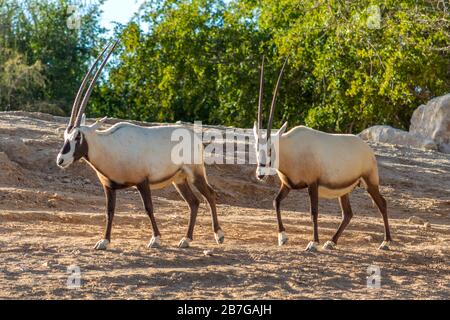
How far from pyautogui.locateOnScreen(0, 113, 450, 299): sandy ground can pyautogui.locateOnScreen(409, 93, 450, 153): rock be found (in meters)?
4.15

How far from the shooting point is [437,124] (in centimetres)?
1969

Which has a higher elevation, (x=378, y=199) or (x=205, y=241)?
(x=378, y=199)

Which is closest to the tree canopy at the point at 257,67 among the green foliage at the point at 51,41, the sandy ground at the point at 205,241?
the green foliage at the point at 51,41

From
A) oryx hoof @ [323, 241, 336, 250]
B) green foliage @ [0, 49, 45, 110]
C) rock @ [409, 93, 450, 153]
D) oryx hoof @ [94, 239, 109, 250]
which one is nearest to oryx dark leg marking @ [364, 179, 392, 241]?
oryx hoof @ [323, 241, 336, 250]

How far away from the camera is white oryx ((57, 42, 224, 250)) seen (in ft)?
29.4

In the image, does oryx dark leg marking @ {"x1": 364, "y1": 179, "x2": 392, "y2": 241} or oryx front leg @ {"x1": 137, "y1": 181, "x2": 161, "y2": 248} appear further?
oryx dark leg marking @ {"x1": 364, "y1": 179, "x2": 392, "y2": 241}

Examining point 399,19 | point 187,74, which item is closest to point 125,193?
point 399,19

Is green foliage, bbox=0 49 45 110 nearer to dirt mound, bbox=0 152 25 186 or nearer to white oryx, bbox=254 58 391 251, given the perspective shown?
dirt mound, bbox=0 152 25 186

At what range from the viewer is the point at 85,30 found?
31094 millimetres

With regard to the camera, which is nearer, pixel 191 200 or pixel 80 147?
pixel 80 147

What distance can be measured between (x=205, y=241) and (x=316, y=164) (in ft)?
4.25

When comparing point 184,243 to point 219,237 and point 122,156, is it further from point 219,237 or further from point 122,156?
point 122,156

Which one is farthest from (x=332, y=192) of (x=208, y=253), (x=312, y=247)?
(x=208, y=253)
